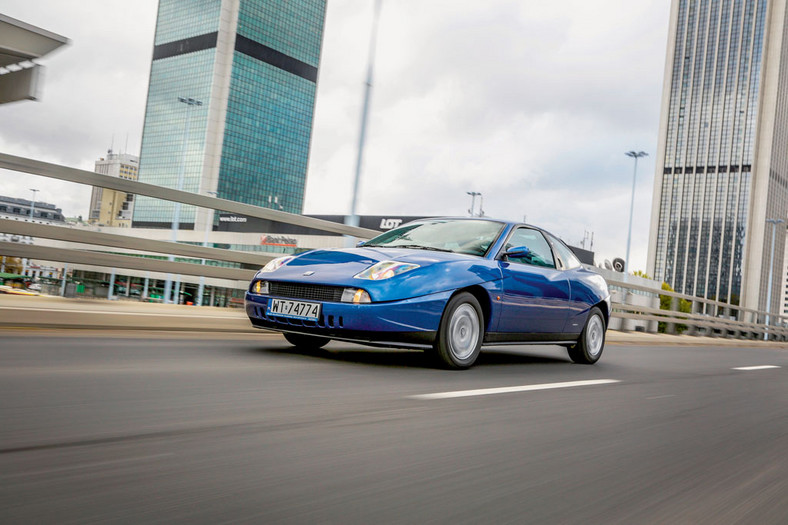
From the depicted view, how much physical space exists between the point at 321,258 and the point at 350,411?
273cm

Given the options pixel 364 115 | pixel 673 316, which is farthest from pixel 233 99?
pixel 364 115

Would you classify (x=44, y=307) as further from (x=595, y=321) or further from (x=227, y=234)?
(x=227, y=234)

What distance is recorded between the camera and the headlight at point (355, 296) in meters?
5.79

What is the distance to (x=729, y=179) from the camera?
148 m

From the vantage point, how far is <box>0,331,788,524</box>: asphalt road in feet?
7.15

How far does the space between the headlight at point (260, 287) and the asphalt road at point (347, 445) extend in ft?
2.04

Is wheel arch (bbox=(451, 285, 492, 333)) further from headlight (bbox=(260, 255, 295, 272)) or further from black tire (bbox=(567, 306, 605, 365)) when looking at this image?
black tire (bbox=(567, 306, 605, 365))

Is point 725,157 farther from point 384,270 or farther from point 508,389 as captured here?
point 508,389

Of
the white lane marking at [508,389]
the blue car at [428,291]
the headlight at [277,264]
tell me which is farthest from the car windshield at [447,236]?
the white lane marking at [508,389]

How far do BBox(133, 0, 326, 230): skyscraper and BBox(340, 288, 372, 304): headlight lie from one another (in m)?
128

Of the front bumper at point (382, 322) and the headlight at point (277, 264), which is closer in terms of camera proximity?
the front bumper at point (382, 322)

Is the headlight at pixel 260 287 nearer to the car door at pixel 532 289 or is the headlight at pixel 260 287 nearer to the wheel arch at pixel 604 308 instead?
the car door at pixel 532 289

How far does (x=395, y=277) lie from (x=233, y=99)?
5493 inches

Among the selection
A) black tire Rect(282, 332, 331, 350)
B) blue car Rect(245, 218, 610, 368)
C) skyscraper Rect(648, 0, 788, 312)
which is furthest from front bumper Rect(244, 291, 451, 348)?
skyscraper Rect(648, 0, 788, 312)
